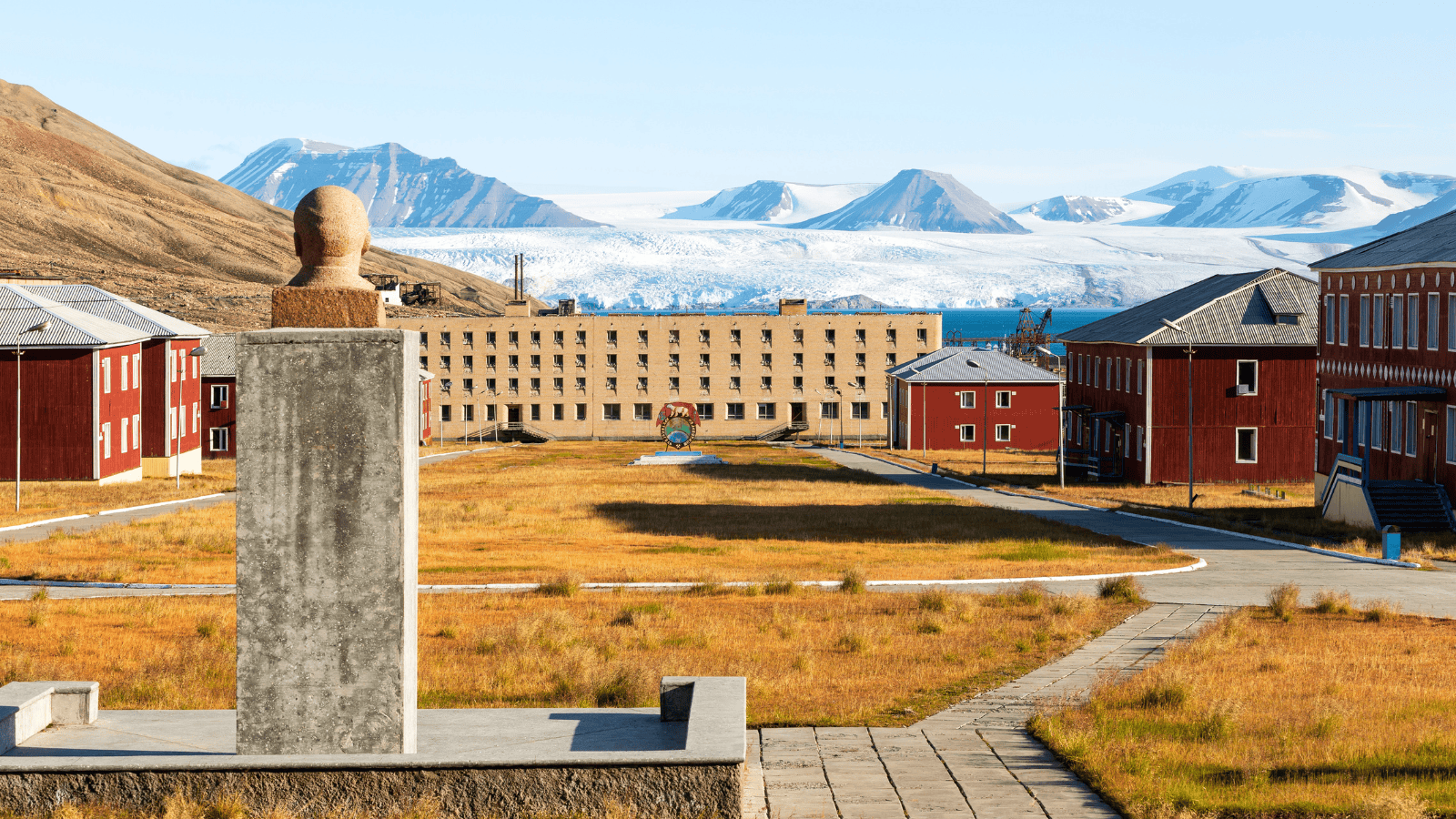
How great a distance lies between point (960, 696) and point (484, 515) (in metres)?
36.2

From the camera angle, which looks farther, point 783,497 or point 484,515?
point 783,497

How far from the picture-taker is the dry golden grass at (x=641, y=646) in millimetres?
17062

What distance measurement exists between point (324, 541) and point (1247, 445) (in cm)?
6182

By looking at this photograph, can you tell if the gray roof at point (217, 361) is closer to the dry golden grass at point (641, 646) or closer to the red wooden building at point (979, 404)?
the red wooden building at point (979, 404)

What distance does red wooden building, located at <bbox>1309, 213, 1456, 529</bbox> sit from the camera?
43.6 meters

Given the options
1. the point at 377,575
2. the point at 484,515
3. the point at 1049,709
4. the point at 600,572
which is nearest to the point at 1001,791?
the point at 1049,709

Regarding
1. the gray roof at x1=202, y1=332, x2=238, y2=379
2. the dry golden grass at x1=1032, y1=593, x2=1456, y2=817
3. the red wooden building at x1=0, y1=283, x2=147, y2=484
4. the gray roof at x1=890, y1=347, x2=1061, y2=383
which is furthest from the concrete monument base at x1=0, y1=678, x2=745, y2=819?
the gray roof at x1=890, y1=347, x2=1061, y2=383

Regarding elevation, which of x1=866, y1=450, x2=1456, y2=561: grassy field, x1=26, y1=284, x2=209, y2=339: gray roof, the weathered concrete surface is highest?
x1=26, y1=284, x2=209, y2=339: gray roof

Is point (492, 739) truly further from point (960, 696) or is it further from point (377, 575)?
point (960, 696)

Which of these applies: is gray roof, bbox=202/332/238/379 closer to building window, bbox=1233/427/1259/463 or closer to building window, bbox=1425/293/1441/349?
building window, bbox=1233/427/1259/463

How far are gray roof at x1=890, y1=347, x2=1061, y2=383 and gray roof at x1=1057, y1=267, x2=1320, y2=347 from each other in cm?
3237

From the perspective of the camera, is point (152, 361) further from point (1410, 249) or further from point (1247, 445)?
point (1410, 249)

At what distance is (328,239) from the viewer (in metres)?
12.4

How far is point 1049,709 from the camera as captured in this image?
15.7 m
